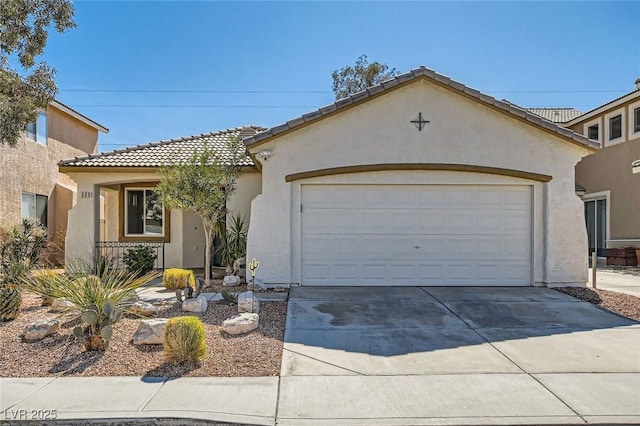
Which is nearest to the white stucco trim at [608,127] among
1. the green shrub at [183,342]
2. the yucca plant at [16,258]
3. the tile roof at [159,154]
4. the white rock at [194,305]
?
the tile roof at [159,154]

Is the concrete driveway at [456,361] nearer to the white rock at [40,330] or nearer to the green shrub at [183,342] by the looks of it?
the green shrub at [183,342]

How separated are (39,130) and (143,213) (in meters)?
6.11

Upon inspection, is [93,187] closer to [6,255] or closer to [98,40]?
[6,255]

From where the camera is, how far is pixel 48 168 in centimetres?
1811

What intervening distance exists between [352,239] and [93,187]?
8380 millimetres

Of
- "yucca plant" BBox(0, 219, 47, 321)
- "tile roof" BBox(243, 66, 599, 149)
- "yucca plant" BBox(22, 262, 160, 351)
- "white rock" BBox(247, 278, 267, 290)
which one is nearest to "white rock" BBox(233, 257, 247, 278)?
"white rock" BBox(247, 278, 267, 290)

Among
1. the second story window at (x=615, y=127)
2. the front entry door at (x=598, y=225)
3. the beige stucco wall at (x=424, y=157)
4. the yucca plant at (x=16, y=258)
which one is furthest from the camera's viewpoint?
the front entry door at (x=598, y=225)

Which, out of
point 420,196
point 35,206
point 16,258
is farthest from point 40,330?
point 35,206

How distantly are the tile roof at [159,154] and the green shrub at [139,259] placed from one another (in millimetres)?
2605

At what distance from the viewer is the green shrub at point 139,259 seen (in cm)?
1341

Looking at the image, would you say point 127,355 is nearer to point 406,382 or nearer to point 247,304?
point 247,304

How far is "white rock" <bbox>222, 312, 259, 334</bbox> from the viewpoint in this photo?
23.3 ft

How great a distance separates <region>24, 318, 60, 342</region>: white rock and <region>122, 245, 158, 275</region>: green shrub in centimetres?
641

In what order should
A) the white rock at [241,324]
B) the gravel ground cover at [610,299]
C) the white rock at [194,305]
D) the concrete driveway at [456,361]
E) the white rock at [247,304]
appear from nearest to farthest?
the concrete driveway at [456,361], the white rock at [241,324], the white rock at [247,304], the white rock at [194,305], the gravel ground cover at [610,299]
